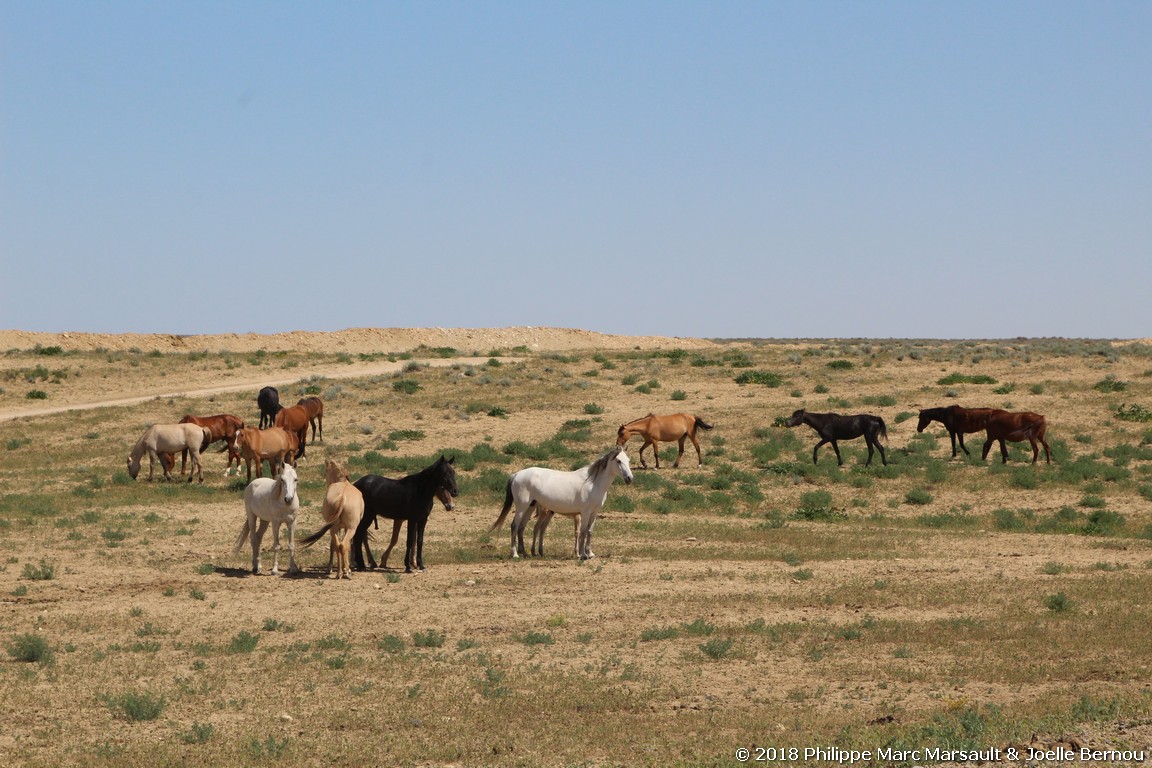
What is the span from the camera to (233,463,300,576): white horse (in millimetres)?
17672

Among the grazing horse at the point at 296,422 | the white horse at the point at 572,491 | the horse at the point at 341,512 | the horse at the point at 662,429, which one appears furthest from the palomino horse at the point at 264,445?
the horse at the point at 341,512

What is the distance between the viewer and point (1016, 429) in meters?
31.7

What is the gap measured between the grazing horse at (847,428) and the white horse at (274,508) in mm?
16362

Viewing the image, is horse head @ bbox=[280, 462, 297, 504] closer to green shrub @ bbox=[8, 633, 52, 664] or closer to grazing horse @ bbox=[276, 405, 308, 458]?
green shrub @ bbox=[8, 633, 52, 664]

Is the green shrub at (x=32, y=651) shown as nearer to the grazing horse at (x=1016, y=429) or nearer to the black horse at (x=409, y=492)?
the black horse at (x=409, y=492)

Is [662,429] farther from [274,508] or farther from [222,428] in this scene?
[274,508]

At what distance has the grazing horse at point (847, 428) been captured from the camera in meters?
31.6

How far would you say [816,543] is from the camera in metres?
21.8

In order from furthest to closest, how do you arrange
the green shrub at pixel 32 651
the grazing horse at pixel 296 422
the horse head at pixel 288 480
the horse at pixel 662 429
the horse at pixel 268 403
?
the horse at pixel 268 403 → the grazing horse at pixel 296 422 → the horse at pixel 662 429 → the horse head at pixel 288 480 → the green shrub at pixel 32 651

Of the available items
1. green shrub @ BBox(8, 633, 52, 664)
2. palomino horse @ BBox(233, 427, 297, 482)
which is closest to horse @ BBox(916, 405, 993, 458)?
palomino horse @ BBox(233, 427, 297, 482)

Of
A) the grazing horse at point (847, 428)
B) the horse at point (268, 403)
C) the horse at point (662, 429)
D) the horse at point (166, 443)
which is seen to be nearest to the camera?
the horse at point (166, 443)

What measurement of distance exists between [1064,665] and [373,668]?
7055 millimetres

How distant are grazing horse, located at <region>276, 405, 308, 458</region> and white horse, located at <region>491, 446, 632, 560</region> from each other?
1372cm

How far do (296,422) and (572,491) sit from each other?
15180 mm
